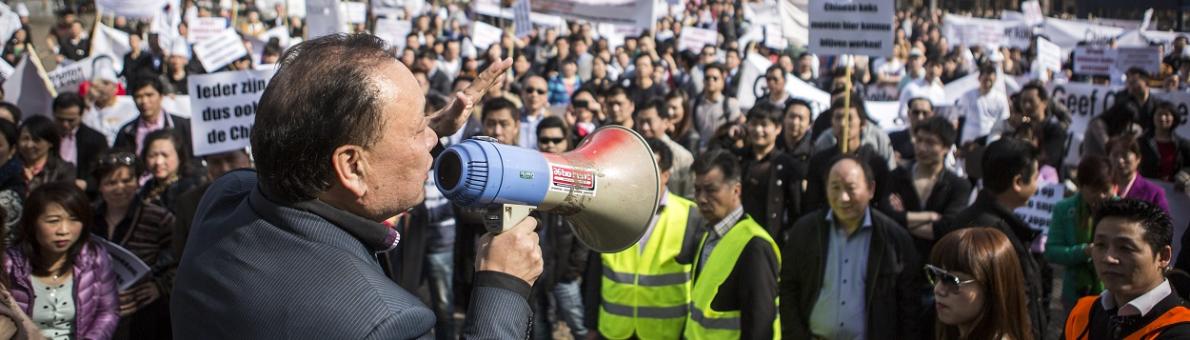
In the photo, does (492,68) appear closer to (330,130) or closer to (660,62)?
(330,130)

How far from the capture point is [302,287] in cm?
174

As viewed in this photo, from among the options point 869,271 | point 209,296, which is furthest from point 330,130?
point 869,271

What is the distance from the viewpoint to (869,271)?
14.7 feet

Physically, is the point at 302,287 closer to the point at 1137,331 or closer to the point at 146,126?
the point at 1137,331

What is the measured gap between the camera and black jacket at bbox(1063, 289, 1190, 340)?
294 cm

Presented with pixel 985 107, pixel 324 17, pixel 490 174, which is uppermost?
pixel 324 17

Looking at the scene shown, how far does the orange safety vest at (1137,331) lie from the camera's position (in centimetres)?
301

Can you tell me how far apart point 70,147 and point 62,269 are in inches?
144

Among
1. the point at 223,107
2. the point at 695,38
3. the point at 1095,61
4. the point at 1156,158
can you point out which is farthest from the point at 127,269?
the point at 695,38

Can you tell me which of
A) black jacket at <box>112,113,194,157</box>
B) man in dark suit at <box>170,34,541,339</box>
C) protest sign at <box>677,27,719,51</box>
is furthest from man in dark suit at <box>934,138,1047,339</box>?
protest sign at <box>677,27,719,51</box>

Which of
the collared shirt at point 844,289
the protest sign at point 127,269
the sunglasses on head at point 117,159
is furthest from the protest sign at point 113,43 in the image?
the collared shirt at point 844,289

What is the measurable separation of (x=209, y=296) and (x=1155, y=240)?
2643mm

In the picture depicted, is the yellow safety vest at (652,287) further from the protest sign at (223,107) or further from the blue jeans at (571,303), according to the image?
the protest sign at (223,107)

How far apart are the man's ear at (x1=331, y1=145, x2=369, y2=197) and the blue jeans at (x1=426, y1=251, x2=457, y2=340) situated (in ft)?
15.1
